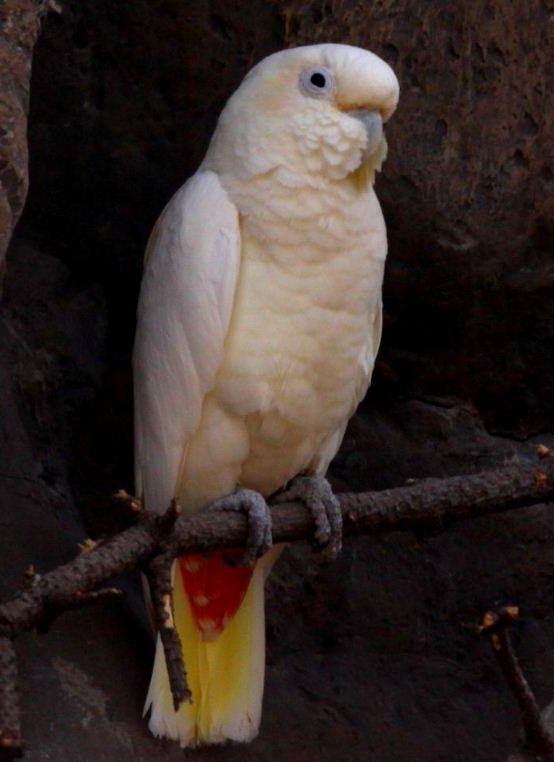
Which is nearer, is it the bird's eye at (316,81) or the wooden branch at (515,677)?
the wooden branch at (515,677)

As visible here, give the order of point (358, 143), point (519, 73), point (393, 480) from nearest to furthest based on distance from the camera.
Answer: point (358, 143), point (519, 73), point (393, 480)

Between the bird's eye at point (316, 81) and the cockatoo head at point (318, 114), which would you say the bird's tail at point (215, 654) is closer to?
the cockatoo head at point (318, 114)

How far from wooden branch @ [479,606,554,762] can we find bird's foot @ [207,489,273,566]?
0.45 meters

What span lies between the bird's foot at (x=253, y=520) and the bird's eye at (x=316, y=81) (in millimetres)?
745

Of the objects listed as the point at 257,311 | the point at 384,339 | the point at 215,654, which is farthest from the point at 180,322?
the point at 384,339

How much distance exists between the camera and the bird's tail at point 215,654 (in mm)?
2801

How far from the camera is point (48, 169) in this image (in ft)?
10.8

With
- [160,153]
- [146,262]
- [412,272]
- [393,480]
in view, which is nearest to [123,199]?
[160,153]

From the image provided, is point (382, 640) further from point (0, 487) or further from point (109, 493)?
point (0, 487)

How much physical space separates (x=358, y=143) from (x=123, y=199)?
790mm

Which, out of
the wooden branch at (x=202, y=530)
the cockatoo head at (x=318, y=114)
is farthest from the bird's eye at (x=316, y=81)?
the wooden branch at (x=202, y=530)

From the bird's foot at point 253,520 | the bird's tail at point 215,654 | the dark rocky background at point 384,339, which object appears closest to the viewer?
the bird's foot at point 253,520

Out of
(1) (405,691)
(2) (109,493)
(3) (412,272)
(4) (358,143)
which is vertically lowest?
(1) (405,691)

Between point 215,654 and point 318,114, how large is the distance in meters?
1.05
